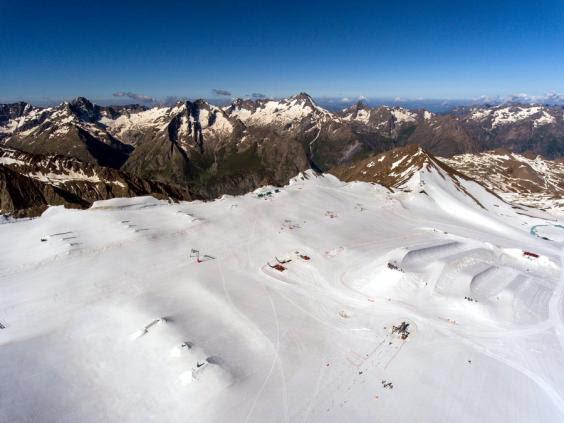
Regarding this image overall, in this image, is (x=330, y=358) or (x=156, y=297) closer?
(x=330, y=358)

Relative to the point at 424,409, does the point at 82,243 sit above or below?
above

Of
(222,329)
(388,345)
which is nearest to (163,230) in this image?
(222,329)

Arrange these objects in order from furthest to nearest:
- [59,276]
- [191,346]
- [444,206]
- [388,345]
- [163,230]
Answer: [444,206] → [163,230] → [59,276] → [388,345] → [191,346]

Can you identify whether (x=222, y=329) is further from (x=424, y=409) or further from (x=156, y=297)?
(x=424, y=409)

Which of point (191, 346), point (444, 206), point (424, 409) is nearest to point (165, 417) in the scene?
point (191, 346)

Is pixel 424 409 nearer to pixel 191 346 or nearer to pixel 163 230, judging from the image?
pixel 191 346

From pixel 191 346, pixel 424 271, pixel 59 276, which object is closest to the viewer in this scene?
pixel 191 346
